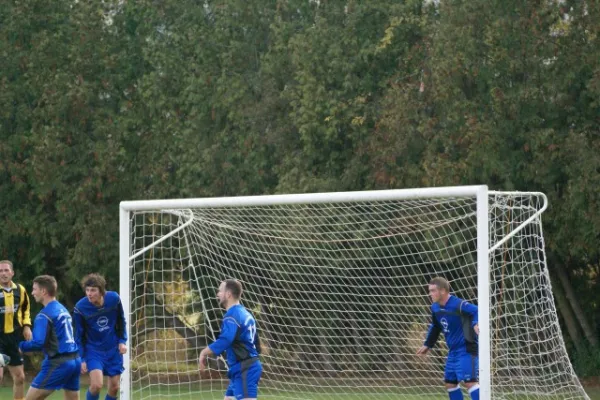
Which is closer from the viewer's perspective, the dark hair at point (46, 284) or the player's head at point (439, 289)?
the dark hair at point (46, 284)

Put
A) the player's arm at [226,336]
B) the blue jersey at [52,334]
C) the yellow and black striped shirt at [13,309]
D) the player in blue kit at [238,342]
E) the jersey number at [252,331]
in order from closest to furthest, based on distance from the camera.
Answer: the player's arm at [226,336], the player in blue kit at [238,342], the jersey number at [252,331], the blue jersey at [52,334], the yellow and black striped shirt at [13,309]

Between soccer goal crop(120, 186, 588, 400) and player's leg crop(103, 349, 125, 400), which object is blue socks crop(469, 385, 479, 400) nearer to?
soccer goal crop(120, 186, 588, 400)

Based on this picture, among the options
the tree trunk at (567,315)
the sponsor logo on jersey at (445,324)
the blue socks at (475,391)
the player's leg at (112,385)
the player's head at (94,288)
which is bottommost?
the tree trunk at (567,315)

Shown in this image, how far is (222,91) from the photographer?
21.5 meters

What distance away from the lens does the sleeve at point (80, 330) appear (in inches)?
474

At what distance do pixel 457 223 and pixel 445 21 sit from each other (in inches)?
172

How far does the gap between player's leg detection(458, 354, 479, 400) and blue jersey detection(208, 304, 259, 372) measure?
253 centimetres

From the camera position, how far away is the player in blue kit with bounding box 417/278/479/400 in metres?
12.2

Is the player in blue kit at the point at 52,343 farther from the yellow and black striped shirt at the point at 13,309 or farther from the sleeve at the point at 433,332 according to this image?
the sleeve at the point at 433,332

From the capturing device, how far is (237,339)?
35.2 feet

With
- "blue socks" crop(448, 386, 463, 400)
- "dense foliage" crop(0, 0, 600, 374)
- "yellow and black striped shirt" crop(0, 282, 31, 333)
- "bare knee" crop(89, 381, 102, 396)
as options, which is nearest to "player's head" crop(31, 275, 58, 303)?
"bare knee" crop(89, 381, 102, 396)

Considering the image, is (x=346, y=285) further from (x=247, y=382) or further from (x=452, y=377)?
(x=247, y=382)

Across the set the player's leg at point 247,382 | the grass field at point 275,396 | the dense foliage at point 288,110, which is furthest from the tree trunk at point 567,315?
the player's leg at point 247,382

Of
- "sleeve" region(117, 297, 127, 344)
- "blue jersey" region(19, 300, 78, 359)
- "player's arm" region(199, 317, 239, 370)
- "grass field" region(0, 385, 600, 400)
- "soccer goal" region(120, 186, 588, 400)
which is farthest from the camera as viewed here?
"grass field" region(0, 385, 600, 400)
